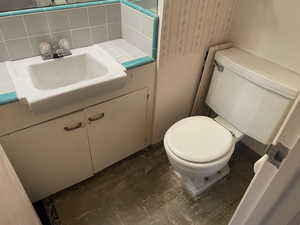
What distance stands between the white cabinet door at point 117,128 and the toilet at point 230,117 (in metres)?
0.26

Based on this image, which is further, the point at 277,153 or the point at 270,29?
the point at 270,29

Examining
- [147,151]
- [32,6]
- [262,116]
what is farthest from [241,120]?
[32,6]

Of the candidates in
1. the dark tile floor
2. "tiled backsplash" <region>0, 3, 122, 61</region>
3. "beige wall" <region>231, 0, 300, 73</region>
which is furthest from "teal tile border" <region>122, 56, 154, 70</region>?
the dark tile floor

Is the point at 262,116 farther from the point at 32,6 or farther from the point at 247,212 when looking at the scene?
the point at 32,6

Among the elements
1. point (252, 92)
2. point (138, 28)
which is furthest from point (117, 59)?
point (252, 92)

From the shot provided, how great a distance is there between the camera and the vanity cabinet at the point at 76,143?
3.71ft

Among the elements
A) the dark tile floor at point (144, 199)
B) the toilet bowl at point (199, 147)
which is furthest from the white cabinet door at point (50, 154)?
the toilet bowl at point (199, 147)

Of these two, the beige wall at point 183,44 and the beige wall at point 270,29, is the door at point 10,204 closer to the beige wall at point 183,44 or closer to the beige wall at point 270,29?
the beige wall at point 183,44

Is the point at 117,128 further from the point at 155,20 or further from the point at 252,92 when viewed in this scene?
the point at 252,92

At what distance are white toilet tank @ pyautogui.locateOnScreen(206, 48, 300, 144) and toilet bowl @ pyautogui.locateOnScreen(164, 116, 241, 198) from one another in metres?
0.13

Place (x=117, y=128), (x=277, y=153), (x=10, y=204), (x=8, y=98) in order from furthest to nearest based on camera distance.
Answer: (x=117, y=128), (x=8, y=98), (x=10, y=204), (x=277, y=153)

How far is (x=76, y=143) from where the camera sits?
4.25 feet

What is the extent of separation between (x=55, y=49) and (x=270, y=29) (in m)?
1.29

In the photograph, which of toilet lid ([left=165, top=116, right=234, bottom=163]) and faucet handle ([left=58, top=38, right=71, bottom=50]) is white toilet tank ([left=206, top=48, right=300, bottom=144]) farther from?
faucet handle ([left=58, top=38, right=71, bottom=50])
